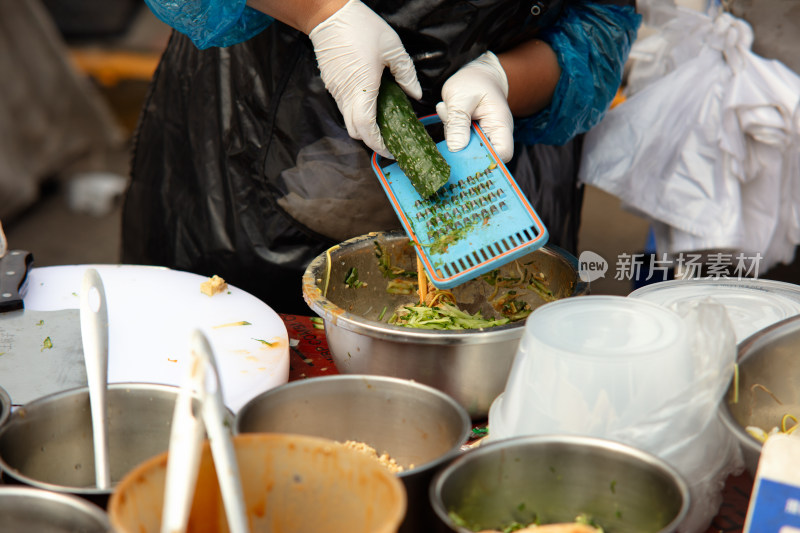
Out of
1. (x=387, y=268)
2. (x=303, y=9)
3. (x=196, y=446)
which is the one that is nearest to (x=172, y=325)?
(x=387, y=268)

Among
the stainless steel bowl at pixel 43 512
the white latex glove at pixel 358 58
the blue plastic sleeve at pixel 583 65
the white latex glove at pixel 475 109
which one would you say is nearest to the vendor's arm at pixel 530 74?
the blue plastic sleeve at pixel 583 65

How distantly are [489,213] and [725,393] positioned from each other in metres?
0.54

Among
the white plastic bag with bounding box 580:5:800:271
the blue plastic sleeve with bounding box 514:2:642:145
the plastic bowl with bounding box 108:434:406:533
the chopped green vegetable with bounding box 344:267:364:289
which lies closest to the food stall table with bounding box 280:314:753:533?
the chopped green vegetable with bounding box 344:267:364:289

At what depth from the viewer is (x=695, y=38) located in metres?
2.38

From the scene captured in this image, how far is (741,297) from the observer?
124 cm

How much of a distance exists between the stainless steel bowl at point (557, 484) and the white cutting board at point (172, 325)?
1.74 feet

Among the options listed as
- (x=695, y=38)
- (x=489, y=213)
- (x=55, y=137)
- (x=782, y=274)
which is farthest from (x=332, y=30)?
(x=55, y=137)

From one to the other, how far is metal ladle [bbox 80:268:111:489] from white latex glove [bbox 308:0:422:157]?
0.71 metres

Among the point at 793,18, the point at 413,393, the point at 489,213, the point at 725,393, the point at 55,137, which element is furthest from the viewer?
the point at 55,137

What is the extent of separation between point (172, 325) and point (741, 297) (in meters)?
1.05

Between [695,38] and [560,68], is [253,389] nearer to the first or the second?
[560,68]

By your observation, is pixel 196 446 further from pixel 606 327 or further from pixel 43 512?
pixel 606 327

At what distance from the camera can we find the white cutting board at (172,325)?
1354mm

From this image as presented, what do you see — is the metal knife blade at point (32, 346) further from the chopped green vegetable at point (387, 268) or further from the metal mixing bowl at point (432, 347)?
the chopped green vegetable at point (387, 268)
